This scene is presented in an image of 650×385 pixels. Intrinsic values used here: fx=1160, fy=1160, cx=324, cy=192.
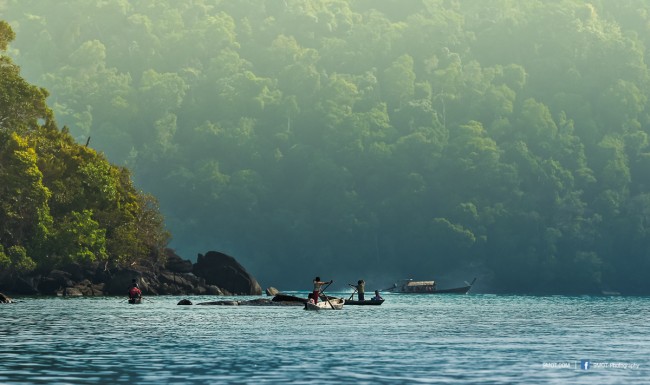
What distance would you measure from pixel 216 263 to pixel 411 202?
6327 cm

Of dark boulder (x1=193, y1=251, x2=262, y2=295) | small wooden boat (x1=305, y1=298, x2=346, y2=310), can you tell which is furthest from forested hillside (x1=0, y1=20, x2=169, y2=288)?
small wooden boat (x1=305, y1=298, x2=346, y2=310)

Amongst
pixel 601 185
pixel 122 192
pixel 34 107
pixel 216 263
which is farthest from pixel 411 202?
pixel 34 107

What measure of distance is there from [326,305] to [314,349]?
117 ft

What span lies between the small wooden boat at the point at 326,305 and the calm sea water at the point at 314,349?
29.4ft

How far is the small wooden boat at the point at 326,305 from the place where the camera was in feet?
246

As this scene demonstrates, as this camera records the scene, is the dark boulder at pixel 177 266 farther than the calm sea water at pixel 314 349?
Yes

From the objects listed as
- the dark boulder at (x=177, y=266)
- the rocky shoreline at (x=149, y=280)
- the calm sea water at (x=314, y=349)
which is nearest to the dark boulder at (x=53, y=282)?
the rocky shoreline at (x=149, y=280)

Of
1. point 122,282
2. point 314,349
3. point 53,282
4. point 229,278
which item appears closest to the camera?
point 314,349

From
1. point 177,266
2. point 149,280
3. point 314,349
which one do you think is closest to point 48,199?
point 149,280

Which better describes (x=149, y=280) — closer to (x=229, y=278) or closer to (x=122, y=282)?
(x=122, y=282)

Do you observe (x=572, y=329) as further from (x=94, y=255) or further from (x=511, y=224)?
(x=511, y=224)

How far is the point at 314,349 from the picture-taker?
40.8 metres

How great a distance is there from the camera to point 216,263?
412ft

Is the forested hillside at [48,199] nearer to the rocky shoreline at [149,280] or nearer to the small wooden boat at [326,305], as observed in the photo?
the rocky shoreline at [149,280]
